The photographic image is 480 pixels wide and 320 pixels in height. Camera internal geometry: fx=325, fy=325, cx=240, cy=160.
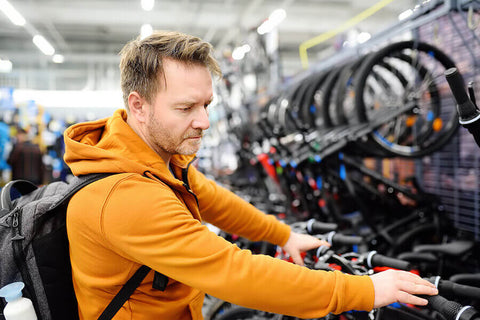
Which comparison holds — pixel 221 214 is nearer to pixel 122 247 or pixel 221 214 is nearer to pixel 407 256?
pixel 122 247

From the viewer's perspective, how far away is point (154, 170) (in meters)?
1.04

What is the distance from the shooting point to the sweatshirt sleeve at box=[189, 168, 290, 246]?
1.49 meters

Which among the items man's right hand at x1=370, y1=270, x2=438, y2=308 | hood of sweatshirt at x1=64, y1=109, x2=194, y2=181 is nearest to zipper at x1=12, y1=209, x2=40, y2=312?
hood of sweatshirt at x1=64, y1=109, x2=194, y2=181

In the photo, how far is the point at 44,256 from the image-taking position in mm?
1051

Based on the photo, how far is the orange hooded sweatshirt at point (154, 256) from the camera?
2.90 feet

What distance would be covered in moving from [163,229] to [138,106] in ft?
1.49

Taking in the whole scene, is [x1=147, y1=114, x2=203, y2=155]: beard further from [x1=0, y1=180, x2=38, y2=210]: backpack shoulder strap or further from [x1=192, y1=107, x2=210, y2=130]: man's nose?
[x1=0, y1=180, x2=38, y2=210]: backpack shoulder strap

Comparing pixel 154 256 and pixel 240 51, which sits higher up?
pixel 240 51

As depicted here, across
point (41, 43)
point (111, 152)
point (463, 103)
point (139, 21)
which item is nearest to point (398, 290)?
point (463, 103)

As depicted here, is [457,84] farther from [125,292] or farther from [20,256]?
[20,256]

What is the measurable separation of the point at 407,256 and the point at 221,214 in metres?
1.18

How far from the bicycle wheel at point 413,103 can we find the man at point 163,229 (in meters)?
1.56

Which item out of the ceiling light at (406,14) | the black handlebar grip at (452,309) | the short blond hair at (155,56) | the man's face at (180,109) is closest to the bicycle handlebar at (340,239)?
the black handlebar grip at (452,309)

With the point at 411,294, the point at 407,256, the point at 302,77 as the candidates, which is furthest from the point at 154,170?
the point at 302,77
